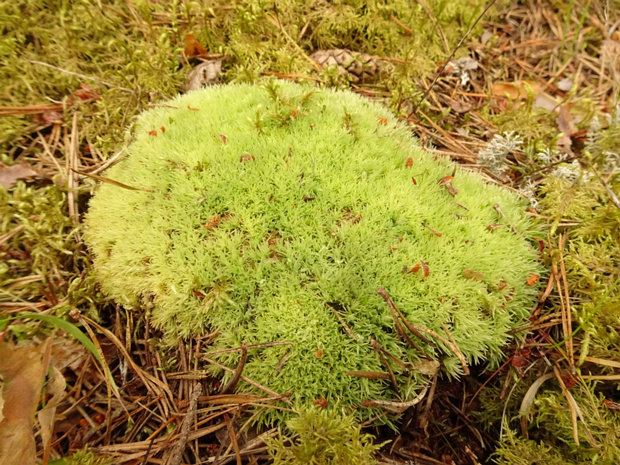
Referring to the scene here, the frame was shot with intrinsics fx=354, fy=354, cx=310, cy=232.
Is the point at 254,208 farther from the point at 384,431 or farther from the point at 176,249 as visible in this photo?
the point at 384,431

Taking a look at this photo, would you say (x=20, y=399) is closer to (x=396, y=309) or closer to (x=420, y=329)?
(x=396, y=309)

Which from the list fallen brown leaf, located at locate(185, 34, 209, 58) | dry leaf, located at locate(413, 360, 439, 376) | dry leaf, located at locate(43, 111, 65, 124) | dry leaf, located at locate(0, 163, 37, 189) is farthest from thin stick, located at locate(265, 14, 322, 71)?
dry leaf, located at locate(413, 360, 439, 376)

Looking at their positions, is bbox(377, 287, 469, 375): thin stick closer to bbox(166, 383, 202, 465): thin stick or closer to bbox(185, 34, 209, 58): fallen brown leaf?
bbox(166, 383, 202, 465): thin stick

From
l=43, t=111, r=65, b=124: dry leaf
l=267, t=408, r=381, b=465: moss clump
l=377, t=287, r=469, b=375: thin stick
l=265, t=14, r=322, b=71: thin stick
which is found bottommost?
l=267, t=408, r=381, b=465: moss clump

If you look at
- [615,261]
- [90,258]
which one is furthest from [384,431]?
[90,258]

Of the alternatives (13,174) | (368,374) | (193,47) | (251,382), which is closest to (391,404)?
(368,374)

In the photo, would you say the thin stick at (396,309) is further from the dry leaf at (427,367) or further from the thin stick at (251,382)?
the thin stick at (251,382)
